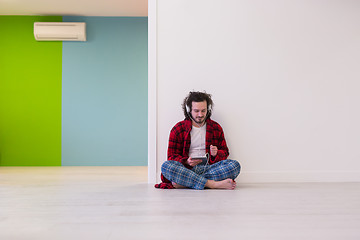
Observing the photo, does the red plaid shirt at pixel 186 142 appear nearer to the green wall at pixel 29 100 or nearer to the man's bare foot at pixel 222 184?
the man's bare foot at pixel 222 184

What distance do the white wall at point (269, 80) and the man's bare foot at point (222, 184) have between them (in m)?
0.53

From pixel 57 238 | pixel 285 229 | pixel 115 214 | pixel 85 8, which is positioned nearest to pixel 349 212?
pixel 285 229

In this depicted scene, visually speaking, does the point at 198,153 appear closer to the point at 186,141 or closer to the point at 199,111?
the point at 186,141

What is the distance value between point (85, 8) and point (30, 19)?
93 centimetres

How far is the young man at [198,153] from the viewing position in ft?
9.29

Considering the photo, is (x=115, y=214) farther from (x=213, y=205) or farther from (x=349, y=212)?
(x=349, y=212)

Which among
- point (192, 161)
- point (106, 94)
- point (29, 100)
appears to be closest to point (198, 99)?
point (192, 161)

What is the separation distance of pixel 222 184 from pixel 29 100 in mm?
3655

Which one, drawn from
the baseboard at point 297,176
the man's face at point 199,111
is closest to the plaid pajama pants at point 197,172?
the man's face at point 199,111

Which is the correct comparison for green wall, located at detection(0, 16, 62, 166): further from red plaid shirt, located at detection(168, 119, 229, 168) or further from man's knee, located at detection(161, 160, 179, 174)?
man's knee, located at detection(161, 160, 179, 174)

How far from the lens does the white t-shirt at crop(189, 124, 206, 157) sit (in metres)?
3.12

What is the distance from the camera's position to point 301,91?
341cm

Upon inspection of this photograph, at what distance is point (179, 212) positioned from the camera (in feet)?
6.46

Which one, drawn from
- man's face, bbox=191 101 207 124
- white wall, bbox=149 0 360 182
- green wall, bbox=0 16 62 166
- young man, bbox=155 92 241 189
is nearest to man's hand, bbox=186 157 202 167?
young man, bbox=155 92 241 189
